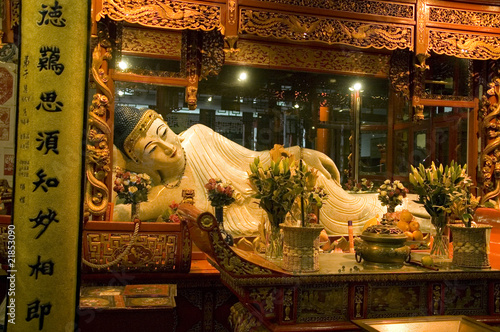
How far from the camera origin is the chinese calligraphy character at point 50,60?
142cm

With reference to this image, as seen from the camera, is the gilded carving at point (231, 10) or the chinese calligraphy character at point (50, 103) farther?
the gilded carving at point (231, 10)

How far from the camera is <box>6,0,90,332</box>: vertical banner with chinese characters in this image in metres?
1.39

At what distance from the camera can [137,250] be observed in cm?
275

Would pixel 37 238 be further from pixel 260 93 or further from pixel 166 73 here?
pixel 260 93

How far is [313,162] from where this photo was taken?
429cm

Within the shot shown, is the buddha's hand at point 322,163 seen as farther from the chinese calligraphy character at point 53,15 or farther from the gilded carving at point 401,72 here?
the chinese calligraphy character at point 53,15

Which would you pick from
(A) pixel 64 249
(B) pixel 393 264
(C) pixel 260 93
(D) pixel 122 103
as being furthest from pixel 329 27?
(A) pixel 64 249

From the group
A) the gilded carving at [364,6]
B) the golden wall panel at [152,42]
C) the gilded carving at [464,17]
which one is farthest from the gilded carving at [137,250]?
the gilded carving at [464,17]

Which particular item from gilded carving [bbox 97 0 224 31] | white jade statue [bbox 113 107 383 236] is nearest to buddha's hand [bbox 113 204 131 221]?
white jade statue [bbox 113 107 383 236]

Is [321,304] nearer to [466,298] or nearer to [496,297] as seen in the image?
[466,298]

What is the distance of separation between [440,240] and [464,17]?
2.15 metres

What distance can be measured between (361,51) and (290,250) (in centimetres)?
280

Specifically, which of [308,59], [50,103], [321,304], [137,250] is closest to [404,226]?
[321,304]

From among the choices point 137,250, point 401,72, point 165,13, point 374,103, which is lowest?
point 137,250
